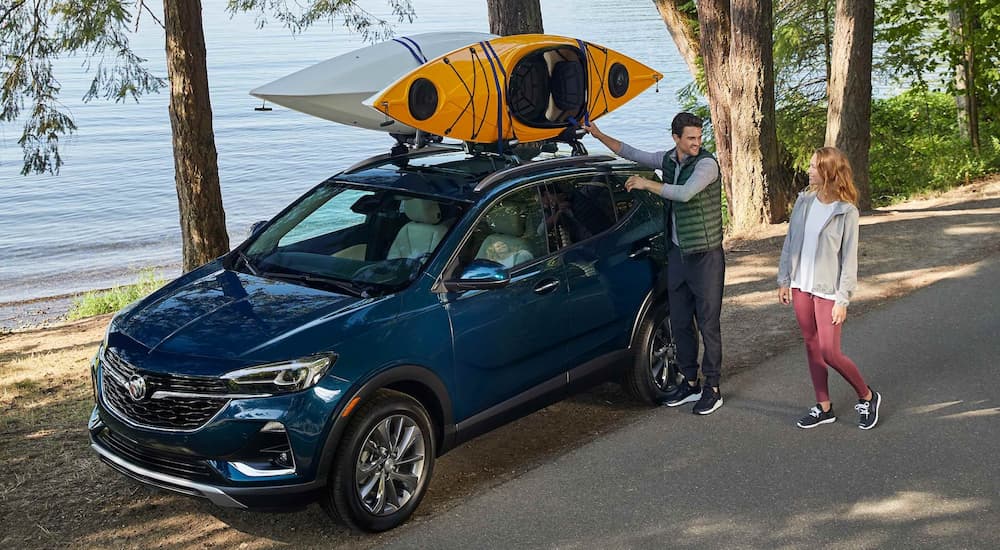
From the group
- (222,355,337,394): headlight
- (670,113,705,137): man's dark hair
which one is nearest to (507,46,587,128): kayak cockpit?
(670,113,705,137): man's dark hair

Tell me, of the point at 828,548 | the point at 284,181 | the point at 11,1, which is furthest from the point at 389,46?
the point at 284,181

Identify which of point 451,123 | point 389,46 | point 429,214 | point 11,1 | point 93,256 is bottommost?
point 93,256

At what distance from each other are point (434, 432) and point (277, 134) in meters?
36.1

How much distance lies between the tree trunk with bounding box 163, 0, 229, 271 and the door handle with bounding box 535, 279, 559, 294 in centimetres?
629

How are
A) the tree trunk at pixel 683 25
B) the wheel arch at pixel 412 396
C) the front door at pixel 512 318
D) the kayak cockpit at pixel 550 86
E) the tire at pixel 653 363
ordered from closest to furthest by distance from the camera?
the wheel arch at pixel 412 396 < the front door at pixel 512 318 < the tire at pixel 653 363 < the kayak cockpit at pixel 550 86 < the tree trunk at pixel 683 25

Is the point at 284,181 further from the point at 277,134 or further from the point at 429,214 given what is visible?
the point at 429,214

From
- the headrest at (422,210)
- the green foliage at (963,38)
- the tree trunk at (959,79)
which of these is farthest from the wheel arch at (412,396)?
the tree trunk at (959,79)

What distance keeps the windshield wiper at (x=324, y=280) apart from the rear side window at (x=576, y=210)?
139cm

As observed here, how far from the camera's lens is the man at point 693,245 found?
734cm

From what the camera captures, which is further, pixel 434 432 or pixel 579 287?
pixel 579 287

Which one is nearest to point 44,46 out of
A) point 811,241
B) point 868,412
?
point 811,241

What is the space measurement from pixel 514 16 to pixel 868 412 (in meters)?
7.80

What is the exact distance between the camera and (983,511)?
600 cm

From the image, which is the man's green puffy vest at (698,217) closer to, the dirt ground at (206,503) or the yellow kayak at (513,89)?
the yellow kayak at (513,89)
